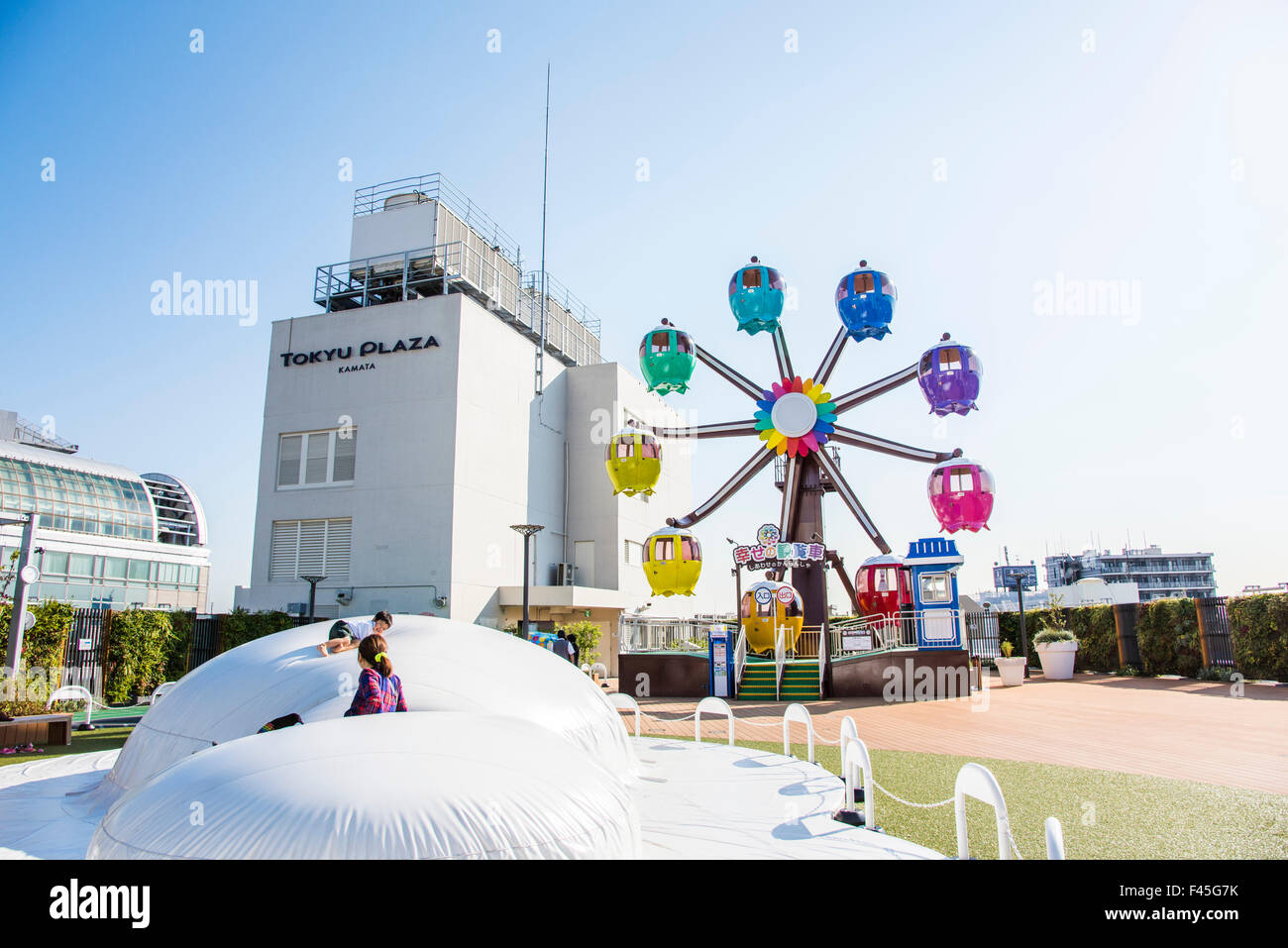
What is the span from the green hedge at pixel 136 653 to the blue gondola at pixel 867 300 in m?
20.3

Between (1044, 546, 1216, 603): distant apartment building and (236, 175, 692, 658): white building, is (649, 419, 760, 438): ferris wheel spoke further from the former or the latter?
(1044, 546, 1216, 603): distant apartment building

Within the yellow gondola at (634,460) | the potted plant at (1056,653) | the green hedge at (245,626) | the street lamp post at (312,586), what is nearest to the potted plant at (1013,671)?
the potted plant at (1056,653)

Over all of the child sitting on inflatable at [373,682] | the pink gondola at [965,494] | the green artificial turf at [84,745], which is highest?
the pink gondola at [965,494]

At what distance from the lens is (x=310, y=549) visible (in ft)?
86.4

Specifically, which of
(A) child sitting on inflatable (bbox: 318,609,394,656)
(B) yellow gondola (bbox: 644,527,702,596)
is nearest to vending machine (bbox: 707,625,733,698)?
→ (B) yellow gondola (bbox: 644,527,702,596)

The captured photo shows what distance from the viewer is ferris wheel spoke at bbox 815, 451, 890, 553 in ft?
72.1

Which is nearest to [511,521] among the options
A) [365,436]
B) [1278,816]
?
[365,436]

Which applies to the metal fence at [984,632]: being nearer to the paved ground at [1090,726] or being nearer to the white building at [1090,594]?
the white building at [1090,594]

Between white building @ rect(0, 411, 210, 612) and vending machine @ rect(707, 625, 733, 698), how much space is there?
134 ft

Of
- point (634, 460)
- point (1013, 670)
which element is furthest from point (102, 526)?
point (1013, 670)

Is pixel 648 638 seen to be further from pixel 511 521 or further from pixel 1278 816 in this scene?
pixel 1278 816

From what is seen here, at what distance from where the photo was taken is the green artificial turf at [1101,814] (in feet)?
19.2

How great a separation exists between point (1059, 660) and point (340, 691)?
23.8 meters
